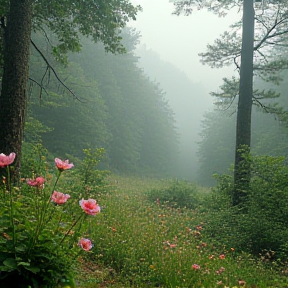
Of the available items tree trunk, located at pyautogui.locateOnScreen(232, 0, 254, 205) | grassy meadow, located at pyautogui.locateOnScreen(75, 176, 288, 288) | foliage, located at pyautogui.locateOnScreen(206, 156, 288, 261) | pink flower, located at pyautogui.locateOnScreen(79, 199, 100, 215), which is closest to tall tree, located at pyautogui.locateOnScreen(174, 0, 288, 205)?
tree trunk, located at pyautogui.locateOnScreen(232, 0, 254, 205)

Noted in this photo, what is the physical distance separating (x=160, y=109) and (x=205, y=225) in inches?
1495

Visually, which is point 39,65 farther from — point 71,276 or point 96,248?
point 71,276

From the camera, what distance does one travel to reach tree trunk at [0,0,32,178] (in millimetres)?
4844

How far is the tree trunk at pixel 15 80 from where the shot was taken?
484 cm

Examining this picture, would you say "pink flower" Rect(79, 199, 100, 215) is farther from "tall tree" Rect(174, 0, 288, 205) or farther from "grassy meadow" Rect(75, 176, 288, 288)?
"tall tree" Rect(174, 0, 288, 205)

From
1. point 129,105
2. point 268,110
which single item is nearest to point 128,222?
point 268,110

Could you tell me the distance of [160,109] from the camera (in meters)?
44.3

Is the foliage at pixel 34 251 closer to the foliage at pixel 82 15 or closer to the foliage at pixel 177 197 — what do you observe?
the foliage at pixel 82 15

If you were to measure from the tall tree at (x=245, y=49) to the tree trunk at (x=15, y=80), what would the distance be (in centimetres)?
469

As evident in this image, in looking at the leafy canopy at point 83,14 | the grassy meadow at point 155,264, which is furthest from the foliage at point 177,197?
the leafy canopy at point 83,14

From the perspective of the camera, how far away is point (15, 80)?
491 centimetres

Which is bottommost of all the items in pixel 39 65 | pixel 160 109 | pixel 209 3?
pixel 160 109

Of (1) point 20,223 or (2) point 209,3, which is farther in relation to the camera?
(2) point 209,3

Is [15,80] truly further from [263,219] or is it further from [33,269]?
[263,219]
